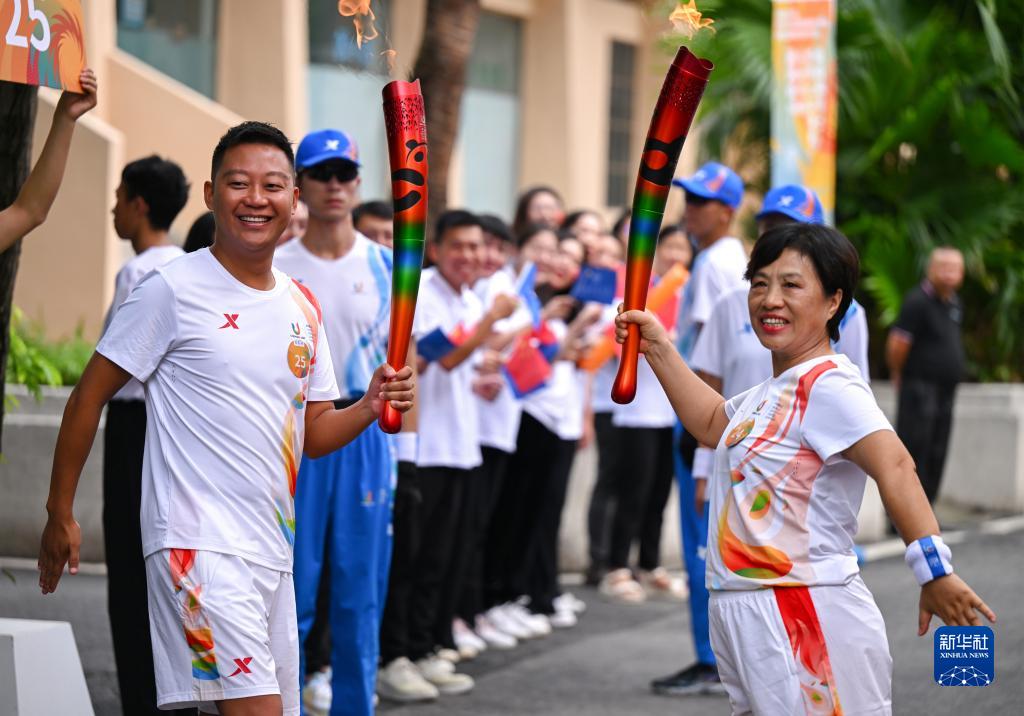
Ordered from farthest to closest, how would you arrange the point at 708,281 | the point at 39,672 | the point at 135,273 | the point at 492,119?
the point at 492,119 → the point at 708,281 → the point at 135,273 → the point at 39,672

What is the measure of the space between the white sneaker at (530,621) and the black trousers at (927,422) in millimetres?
4944

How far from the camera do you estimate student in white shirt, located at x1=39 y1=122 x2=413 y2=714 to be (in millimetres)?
4223

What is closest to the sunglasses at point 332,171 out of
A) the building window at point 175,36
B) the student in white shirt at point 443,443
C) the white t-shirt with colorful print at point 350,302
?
the white t-shirt with colorful print at point 350,302

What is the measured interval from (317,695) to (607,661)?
184cm

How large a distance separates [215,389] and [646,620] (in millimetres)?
5540

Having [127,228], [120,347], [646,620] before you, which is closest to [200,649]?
[120,347]

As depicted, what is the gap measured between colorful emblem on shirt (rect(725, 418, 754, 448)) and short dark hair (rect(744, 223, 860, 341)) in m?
0.35

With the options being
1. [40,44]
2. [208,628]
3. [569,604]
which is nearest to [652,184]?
[208,628]

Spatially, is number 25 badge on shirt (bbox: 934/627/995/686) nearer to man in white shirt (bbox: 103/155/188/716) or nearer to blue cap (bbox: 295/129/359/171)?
man in white shirt (bbox: 103/155/188/716)

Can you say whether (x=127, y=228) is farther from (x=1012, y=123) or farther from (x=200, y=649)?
(x=1012, y=123)

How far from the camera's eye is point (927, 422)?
42.6ft

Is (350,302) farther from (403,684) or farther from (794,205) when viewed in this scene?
(794,205)

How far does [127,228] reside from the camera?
239 inches

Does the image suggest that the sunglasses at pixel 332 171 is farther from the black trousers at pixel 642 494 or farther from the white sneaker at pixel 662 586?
the white sneaker at pixel 662 586
